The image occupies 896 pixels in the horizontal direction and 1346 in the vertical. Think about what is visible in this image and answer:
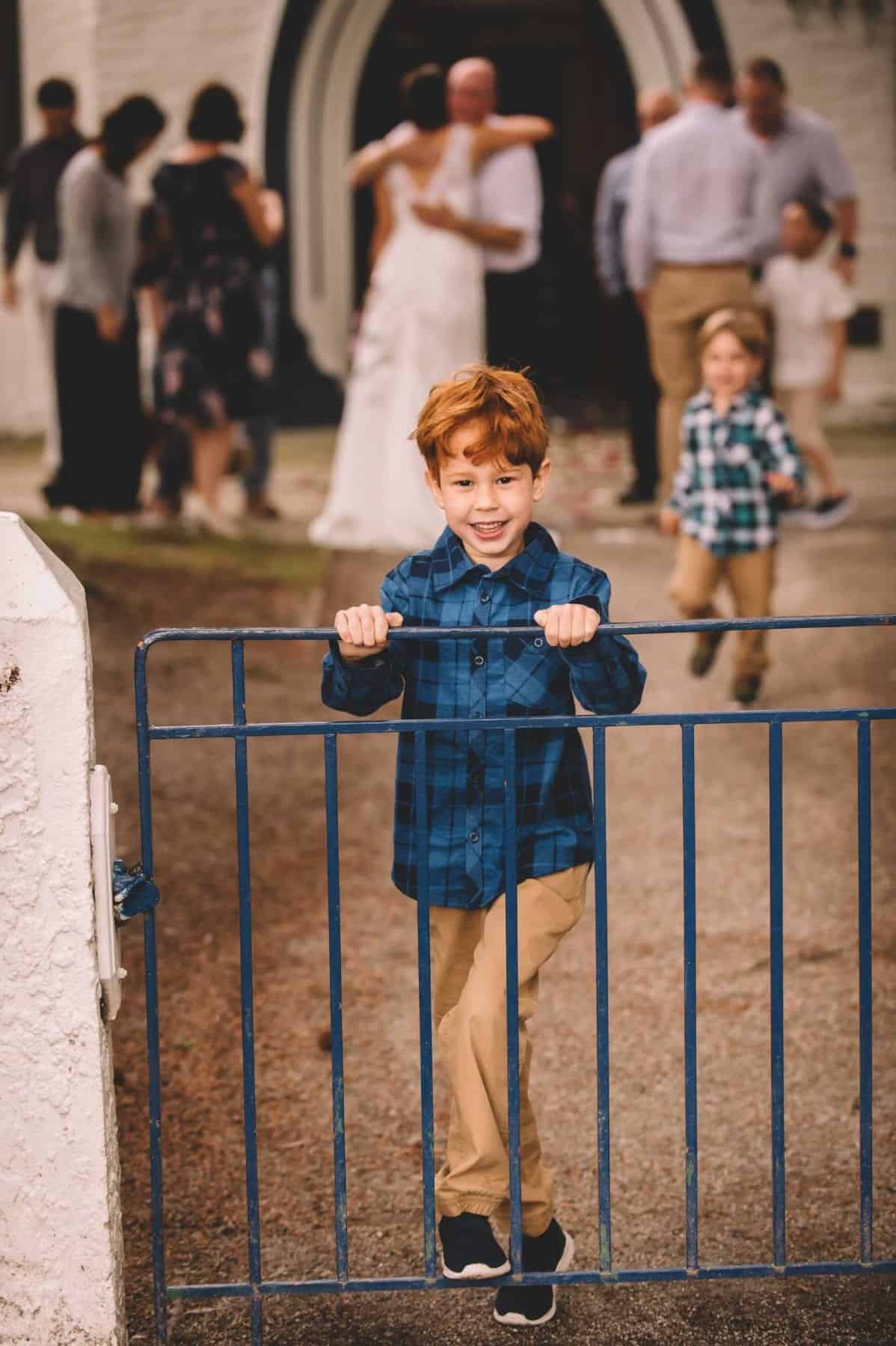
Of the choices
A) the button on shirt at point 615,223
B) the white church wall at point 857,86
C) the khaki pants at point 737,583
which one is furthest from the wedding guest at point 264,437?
the white church wall at point 857,86

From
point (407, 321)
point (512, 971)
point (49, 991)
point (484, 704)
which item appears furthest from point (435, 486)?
point (407, 321)

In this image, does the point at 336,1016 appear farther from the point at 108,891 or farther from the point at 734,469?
the point at 734,469

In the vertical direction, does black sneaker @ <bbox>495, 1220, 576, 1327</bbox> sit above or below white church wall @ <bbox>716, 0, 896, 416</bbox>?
below

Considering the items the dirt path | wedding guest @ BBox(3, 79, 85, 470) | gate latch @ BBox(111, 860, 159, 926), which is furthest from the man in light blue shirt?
gate latch @ BBox(111, 860, 159, 926)

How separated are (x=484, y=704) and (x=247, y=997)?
0.59 m

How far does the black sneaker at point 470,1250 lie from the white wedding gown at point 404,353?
681 cm

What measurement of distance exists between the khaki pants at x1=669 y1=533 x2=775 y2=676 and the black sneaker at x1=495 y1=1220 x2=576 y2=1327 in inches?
153

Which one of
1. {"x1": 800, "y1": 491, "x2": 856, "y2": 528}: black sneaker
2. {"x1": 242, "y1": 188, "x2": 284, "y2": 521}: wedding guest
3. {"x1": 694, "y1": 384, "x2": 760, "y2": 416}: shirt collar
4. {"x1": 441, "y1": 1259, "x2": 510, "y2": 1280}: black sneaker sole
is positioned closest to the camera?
{"x1": 441, "y1": 1259, "x2": 510, "y2": 1280}: black sneaker sole

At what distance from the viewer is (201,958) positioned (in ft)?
17.4

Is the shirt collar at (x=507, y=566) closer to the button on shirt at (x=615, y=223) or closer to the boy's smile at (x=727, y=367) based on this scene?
the boy's smile at (x=727, y=367)

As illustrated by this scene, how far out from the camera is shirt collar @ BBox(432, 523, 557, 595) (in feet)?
11.2

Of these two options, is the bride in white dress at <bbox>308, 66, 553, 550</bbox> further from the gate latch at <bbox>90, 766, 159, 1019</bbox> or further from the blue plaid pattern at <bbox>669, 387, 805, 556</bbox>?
the gate latch at <bbox>90, 766, 159, 1019</bbox>

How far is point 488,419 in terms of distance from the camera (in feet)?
10.9

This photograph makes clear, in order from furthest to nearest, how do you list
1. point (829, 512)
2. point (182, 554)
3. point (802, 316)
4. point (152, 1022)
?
point (829, 512)
point (802, 316)
point (182, 554)
point (152, 1022)
